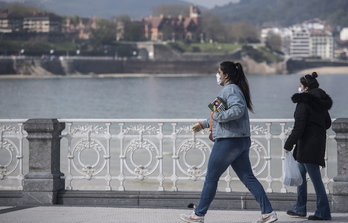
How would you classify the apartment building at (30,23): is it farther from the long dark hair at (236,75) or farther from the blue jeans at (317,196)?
the long dark hair at (236,75)

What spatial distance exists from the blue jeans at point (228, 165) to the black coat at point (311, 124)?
0.38m

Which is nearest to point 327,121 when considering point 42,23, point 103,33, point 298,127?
point 298,127

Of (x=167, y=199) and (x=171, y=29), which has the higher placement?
(x=171, y=29)

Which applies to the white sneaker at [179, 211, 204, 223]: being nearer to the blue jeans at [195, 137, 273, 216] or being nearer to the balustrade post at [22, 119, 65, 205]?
the blue jeans at [195, 137, 273, 216]

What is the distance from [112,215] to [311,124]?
1543mm

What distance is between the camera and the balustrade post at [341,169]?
5871 mm

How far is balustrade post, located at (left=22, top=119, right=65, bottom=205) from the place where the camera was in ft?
20.7

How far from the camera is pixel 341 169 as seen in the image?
19.5ft

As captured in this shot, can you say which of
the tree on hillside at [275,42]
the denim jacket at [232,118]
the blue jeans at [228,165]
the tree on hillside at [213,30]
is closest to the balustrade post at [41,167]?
the blue jeans at [228,165]

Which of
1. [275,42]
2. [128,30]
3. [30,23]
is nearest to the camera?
[30,23]

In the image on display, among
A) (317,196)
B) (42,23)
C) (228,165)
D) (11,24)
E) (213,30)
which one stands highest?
(213,30)

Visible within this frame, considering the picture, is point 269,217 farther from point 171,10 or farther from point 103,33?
point 171,10

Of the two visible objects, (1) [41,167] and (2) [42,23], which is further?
(2) [42,23]

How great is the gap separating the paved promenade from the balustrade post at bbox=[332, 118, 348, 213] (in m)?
0.16
